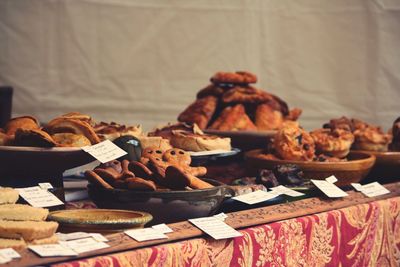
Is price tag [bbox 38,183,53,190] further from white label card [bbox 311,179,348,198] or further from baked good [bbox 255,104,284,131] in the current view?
baked good [bbox 255,104,284,131]

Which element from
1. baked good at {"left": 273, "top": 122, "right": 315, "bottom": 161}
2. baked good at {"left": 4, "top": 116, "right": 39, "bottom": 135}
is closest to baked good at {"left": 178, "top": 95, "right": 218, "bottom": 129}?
baked good at {"left": 273, "top": 122, "right": 315, "bottom": 161}

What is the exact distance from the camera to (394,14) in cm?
413

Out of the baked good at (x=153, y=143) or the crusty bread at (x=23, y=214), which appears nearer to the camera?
the crusty bread at (x=23, y=214)

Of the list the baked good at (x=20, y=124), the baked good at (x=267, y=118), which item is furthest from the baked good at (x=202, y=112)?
the baked good at (x=20, y=124)

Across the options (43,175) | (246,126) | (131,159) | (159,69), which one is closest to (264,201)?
(131,159)

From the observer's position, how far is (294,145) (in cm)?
238

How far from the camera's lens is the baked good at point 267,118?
2.80 m

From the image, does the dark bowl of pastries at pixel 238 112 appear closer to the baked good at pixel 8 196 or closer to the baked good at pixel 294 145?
the baked good at pixel 294 145

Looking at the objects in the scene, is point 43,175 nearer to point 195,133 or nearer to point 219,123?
point 195,133

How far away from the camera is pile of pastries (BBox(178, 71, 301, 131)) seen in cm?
280

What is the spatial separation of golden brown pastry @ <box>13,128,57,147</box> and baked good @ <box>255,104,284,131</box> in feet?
3.66

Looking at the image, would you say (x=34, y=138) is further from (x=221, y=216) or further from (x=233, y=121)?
(x=233, y=121)

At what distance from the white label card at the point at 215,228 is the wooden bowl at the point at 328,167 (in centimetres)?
65

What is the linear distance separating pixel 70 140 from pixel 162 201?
0.32m
